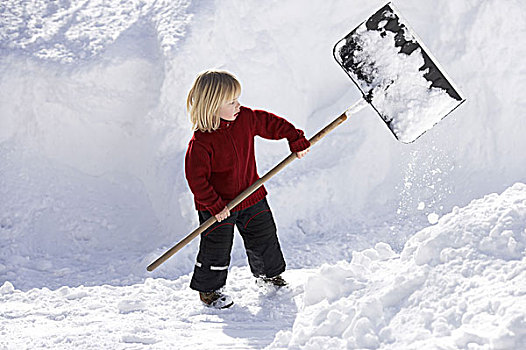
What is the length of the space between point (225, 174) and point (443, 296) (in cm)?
107

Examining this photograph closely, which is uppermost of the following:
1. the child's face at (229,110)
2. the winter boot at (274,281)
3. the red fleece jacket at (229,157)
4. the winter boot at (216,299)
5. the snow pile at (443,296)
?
the child's face at (229,110)

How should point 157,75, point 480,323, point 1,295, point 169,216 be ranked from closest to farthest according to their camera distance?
point 480,323 < point 1,295 < point 169,216 < point 157,75

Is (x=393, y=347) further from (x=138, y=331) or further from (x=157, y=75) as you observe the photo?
(x=157, y=75)

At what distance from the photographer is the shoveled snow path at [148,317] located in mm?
2455

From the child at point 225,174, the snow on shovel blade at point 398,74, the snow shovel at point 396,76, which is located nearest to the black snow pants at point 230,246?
the child at point 225,174

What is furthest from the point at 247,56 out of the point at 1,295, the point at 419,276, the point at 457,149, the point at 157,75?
the point at 419,276

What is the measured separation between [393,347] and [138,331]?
1.09 meters

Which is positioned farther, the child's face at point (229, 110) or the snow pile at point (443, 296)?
the child's face at point (229, 110)

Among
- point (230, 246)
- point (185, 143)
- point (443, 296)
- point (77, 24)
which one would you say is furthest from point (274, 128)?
point (77, 24)

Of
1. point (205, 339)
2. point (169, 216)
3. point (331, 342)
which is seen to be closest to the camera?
point (331, 342)

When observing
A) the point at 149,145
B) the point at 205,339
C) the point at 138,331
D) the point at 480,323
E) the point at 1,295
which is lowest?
the point at 480,323

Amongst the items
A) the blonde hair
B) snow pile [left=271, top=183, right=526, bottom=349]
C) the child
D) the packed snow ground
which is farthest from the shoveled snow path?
the blonde hair

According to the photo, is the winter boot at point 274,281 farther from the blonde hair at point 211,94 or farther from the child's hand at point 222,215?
the blonde hair at point 211,94

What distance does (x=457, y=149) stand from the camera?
4.06 m
